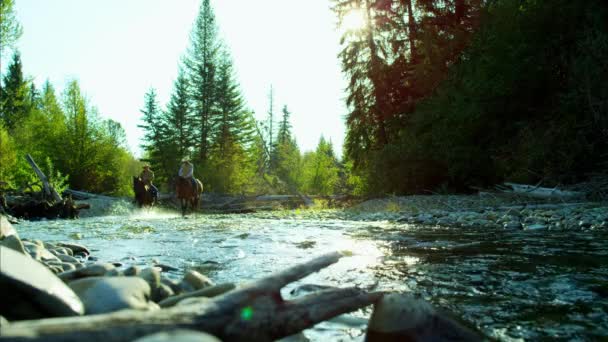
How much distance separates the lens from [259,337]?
1.52 m

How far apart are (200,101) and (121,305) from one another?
131 ft

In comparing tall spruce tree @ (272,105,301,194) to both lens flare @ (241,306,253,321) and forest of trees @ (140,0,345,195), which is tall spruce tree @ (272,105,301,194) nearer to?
forest of trees @ (140,0,345,195)

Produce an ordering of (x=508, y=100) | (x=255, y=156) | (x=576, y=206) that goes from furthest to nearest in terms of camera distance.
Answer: (x=255, y=156), (x=508, y=100), (x=576, y=206)

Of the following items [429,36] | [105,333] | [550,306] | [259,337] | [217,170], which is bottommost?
[550,306]

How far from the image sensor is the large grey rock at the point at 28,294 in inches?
60.2

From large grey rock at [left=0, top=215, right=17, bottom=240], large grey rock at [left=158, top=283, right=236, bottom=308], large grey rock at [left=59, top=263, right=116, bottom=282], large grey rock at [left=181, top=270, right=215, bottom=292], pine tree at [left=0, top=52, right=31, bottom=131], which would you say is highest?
pine tree at [left=0, top=52, right=31, bottom=131]

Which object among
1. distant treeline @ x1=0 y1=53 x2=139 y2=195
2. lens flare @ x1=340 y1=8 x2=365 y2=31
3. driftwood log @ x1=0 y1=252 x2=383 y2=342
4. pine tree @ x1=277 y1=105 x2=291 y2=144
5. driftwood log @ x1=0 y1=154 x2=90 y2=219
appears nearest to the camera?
driftwood log @ x1=0 y1=252 x2=383 y2=342

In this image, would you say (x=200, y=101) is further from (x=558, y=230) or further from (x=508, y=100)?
(x=558, y=230)

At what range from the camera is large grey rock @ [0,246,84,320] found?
1.53 meters

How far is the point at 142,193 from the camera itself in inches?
784

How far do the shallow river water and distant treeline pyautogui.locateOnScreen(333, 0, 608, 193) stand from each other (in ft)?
24.7

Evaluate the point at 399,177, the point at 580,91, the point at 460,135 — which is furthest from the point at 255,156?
the point at 580,91

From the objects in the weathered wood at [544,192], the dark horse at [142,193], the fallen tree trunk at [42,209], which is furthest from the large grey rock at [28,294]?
the dark horse at [142,193]

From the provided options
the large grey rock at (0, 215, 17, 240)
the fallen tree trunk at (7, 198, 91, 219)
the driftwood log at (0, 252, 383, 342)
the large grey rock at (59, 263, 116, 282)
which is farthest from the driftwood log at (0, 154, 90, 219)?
the driftwood log at (0, 252, 383, 342)
